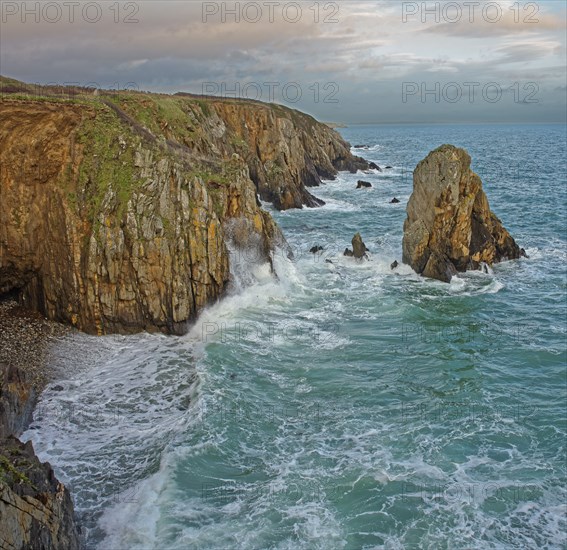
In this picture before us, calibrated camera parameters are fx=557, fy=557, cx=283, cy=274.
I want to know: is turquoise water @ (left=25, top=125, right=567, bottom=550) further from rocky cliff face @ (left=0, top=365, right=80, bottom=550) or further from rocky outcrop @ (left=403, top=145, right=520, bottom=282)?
rocky outcrop @ (left=403, top=145, right=520, bottom=282)

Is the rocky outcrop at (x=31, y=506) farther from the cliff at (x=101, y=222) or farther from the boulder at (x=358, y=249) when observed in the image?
the boulder at (x=358, y=249)

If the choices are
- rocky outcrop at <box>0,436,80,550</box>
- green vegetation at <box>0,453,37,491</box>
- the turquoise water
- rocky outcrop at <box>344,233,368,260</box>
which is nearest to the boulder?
rocky outcrop at <box>344,233,368,260</box>

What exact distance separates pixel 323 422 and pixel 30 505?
11.5 metres

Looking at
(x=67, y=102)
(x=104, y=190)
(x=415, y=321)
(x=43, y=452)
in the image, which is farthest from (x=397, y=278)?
(x=43, y=452)

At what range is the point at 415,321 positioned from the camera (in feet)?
106

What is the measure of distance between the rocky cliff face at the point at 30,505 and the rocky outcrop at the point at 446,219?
100 ft

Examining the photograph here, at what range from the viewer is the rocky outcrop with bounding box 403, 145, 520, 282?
3966 centimetres

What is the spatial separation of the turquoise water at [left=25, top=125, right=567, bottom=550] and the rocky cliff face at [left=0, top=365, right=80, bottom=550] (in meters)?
1.53

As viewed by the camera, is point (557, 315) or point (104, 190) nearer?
point (104, 190)

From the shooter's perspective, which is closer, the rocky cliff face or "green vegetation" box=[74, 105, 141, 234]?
the rocky cliff face

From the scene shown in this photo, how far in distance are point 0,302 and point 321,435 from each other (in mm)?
19705

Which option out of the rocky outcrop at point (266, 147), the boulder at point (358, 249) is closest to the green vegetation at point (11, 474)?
the boulder at point (358, 249)

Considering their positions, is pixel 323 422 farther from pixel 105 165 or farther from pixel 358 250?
pixel 358 250

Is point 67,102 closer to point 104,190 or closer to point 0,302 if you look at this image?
point 104,190
